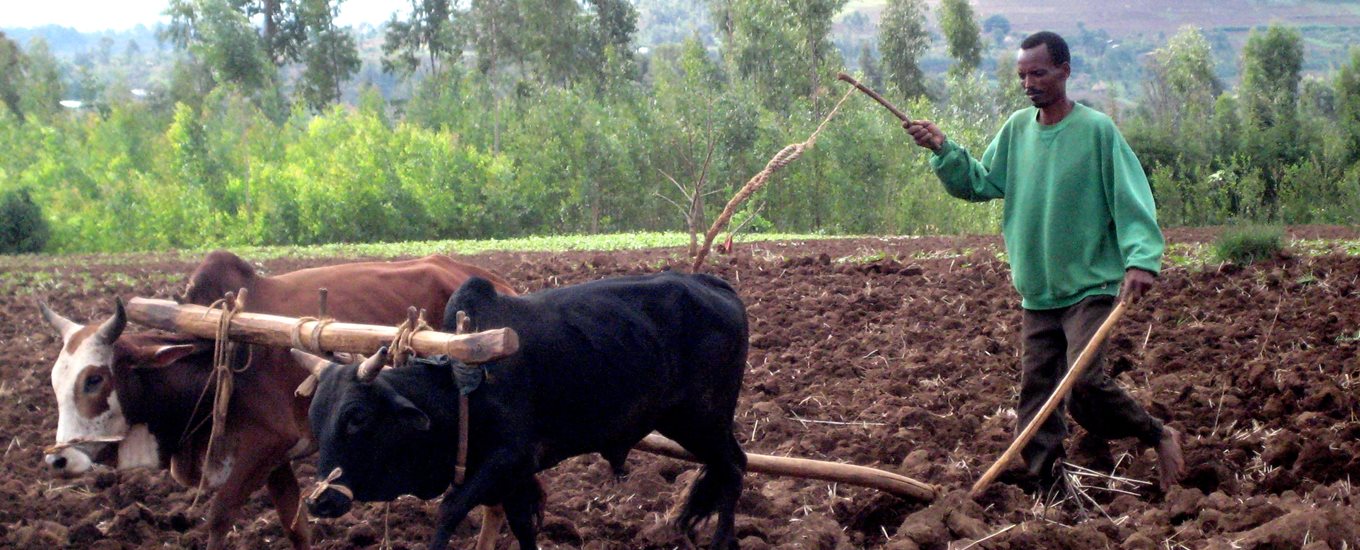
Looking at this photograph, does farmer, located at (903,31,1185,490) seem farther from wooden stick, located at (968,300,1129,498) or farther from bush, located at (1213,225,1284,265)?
bush, located at (1213,225,1284,265)

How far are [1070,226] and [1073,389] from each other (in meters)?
0.66

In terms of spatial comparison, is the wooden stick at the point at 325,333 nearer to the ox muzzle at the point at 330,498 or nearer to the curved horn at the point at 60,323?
the curved horn at the point at 60,323

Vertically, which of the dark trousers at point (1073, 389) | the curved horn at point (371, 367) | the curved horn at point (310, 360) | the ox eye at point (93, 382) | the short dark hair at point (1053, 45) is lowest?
the dark trousers at point (1073, 389)

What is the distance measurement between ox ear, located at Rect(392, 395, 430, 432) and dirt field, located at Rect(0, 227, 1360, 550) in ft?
4.74

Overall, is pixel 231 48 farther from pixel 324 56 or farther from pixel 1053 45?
pixel 1053 45

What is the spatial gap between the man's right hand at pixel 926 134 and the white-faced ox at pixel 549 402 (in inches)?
40.6

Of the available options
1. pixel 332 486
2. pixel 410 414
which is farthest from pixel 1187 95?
pixel 332 486

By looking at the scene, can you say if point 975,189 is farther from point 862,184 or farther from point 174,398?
point 862,184

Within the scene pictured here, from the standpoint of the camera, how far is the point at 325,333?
428cm

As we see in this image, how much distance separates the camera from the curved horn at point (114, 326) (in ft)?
15.2

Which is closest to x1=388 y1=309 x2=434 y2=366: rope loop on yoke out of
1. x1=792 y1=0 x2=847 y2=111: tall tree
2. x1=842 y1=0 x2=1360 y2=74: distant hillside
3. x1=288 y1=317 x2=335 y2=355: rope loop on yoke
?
x1=288 y1=317 x2=335 y2=355: rope loop on yoke

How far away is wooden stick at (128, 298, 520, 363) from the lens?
3.72 m

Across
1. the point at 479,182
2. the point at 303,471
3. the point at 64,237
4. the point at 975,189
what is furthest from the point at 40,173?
the point at 975,189

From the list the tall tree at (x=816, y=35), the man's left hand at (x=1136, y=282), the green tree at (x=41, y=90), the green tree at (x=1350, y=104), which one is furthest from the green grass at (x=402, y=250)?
the green tree at (x=41, y=90)
